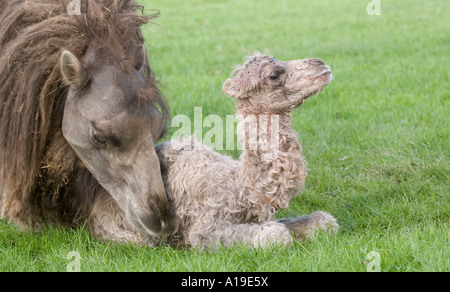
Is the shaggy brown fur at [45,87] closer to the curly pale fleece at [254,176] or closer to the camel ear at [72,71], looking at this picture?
the camel ear at [72,71]

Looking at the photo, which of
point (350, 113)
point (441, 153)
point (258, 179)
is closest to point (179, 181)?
point (258, 179)

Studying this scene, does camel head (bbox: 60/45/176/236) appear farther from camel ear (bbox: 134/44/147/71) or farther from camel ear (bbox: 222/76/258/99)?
camel ear (bbox: 222/76/258/99)

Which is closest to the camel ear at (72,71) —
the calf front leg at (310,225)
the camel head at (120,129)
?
the camel head at (120,129)

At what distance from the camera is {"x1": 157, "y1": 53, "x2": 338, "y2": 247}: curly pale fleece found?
4090 millimetres

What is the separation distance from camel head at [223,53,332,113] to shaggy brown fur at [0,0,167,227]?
0.61 metres

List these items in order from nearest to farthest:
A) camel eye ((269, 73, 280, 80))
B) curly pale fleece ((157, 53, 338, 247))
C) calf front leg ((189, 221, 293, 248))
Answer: calf front leg ((189, 221, 293, 248)) → curly pale fleece ((157, 53, 338, 247)) → camel eye ((269, 73, 280, 80))

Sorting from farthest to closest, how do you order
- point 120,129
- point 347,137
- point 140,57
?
point 347,137, point 140,57, point 120,129

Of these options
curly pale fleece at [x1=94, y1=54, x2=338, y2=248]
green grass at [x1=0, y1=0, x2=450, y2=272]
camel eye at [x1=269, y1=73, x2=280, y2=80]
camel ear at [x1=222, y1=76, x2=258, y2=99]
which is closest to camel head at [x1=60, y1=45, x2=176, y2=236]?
curly pale fleece at [x1=94, y1=54, x2=338, y2=248]

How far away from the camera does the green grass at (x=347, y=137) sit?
12.7 feet

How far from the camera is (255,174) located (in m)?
4.16

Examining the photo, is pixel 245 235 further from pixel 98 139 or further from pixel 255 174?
pixel 98 139

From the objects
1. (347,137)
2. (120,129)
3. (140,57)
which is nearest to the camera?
(120,129)

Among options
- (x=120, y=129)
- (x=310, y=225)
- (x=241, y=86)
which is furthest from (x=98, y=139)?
(x=310, y=225)

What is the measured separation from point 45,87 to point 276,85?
4.98 feet
